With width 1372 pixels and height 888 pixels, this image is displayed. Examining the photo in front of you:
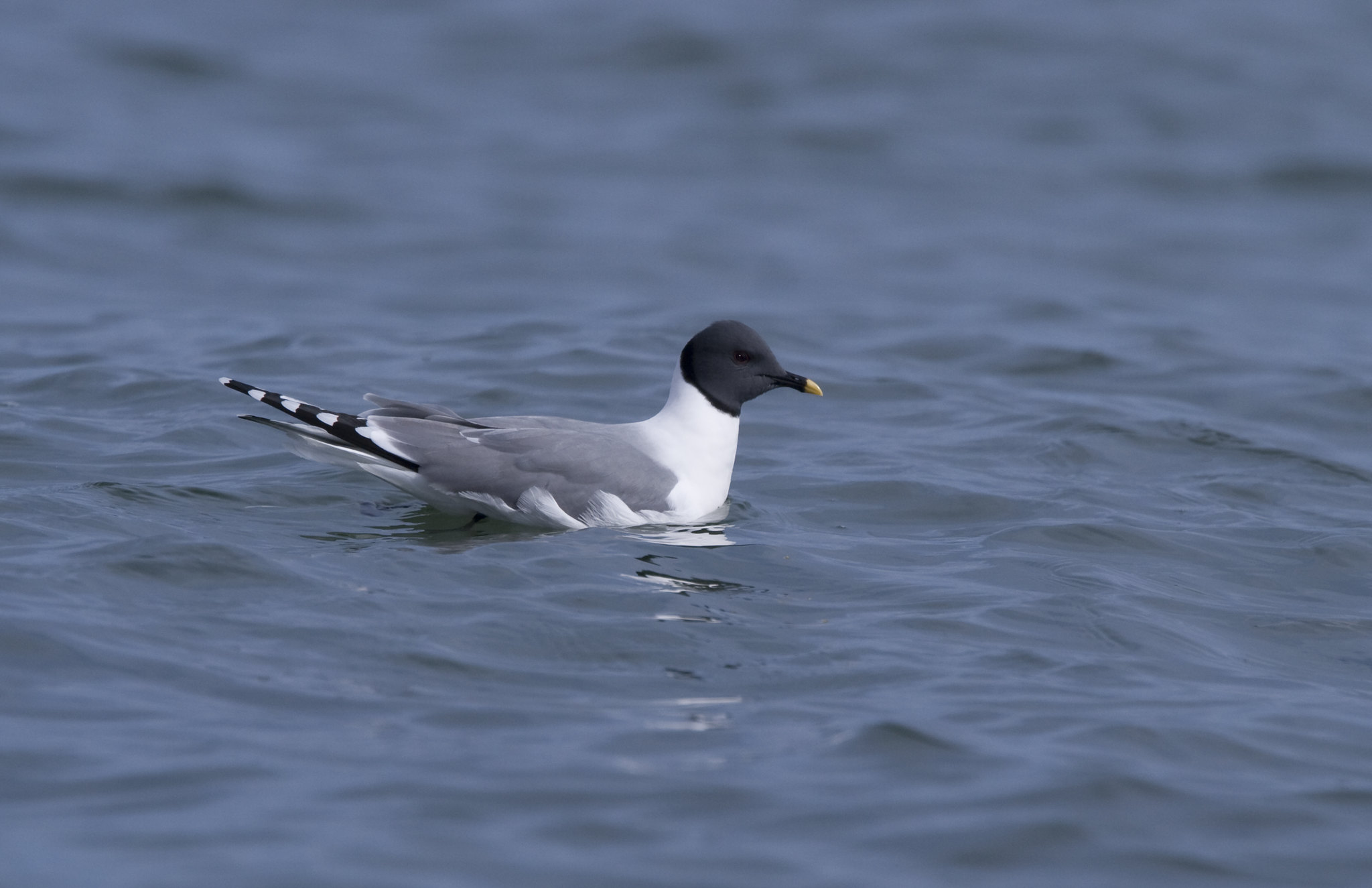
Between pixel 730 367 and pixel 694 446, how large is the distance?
500 millimetres

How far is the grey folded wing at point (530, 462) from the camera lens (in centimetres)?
766

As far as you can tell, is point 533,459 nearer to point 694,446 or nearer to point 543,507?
point 543,507

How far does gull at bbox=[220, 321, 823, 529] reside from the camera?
7.67 m

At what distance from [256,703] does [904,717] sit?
2.16 meters

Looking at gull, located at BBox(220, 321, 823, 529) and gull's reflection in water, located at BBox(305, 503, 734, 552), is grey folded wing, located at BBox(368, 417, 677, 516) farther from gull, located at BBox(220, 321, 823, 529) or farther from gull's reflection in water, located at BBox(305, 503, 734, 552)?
gull's reflection in water, located at BBox(305, 503, 734, 552)

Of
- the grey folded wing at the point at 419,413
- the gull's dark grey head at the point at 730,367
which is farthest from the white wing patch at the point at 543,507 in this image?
the gull's dark grey head at the point at 730,367

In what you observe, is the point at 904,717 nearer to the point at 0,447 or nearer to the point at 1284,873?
the point at 1284,873

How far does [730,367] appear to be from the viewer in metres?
8.39

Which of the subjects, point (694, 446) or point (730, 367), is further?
point (730, 367)

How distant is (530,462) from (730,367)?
128cm

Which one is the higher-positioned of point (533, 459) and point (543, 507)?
point (533, 459)

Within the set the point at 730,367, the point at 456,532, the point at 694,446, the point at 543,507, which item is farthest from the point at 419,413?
the point at 730,367

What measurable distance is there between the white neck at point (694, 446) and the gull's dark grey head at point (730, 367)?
0.06 meters

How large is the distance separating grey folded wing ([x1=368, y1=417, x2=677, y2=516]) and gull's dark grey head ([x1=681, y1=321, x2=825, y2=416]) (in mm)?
622
